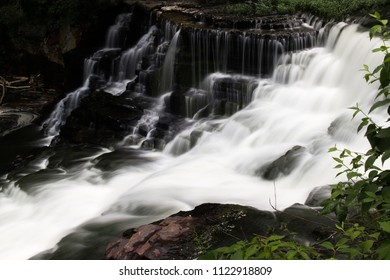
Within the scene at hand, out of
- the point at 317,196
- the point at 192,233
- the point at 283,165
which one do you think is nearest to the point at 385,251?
the point at 192,233

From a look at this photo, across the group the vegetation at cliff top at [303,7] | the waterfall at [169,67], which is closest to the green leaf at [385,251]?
Result: the vegetation at cliff top at [303,7]

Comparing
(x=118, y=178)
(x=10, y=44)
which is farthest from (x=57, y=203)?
(x=10, y=44)

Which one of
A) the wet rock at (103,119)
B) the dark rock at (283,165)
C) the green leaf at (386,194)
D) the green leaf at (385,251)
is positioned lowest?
the wet rock at (103,119)

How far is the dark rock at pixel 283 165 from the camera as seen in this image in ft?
28.7

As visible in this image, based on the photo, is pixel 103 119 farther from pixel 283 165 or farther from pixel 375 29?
pixel 375 29

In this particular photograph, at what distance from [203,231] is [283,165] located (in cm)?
347

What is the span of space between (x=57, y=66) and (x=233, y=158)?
406 inches

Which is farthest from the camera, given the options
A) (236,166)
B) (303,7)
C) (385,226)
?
(303,7)

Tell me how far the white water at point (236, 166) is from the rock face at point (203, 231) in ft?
4.65

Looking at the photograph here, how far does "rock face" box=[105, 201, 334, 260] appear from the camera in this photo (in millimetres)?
5552

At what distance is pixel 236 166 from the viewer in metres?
9.80

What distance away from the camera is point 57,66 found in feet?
58.3

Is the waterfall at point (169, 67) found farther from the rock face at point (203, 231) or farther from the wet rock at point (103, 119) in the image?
the rock face at point (203, 231)

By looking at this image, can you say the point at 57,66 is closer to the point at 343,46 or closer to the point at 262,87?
the point at 262,87
